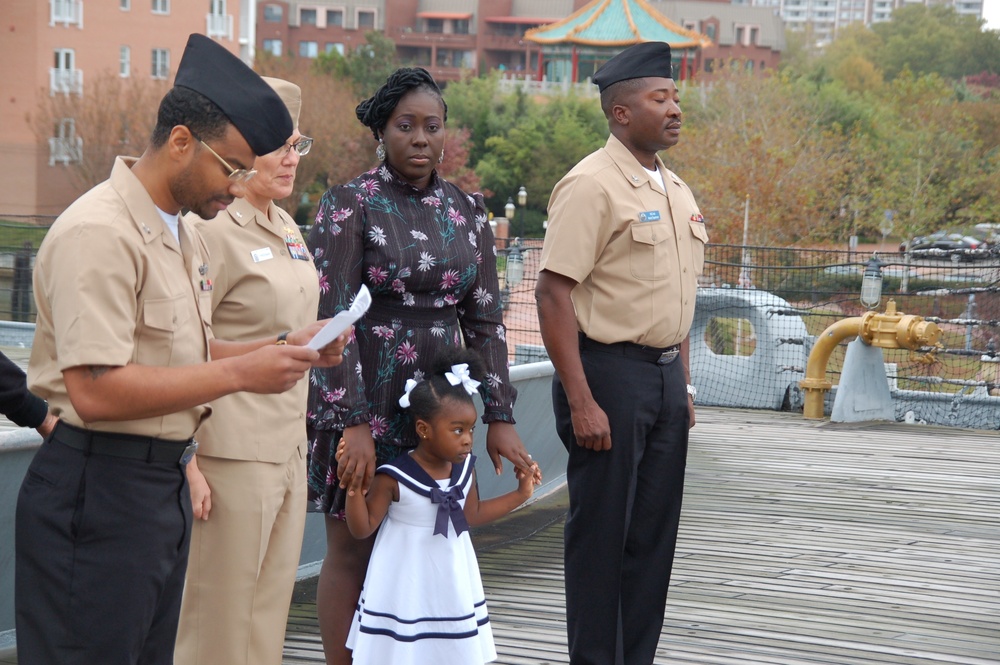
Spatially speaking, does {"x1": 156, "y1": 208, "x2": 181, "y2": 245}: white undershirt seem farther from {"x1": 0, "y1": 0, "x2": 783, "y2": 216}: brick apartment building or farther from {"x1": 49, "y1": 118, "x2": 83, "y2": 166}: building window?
{"x1": 49, "y1": 118, "x2": 83, "y2": 166}: building window

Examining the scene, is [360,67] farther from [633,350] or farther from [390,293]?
[390,293]

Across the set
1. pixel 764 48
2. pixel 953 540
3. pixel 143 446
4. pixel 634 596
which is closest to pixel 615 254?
pixel 634 596

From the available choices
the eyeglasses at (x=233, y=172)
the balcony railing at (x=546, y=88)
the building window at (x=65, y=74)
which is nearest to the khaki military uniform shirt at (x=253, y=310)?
the eyeglasses at (x=233, y=172)

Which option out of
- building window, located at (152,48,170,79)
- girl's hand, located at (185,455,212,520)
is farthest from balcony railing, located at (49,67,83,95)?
girl's hand, located at (185,455,212,520)

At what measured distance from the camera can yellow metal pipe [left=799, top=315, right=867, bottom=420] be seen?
909 centimetres

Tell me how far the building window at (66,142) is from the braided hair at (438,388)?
38587 mm

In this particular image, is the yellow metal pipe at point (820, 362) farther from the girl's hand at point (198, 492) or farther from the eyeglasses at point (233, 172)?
the eyeglasses at point (233, 172)

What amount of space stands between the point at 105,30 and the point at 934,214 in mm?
28586

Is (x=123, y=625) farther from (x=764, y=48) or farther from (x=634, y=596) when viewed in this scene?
(x=764, y=48)

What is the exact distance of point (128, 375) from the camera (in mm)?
2045

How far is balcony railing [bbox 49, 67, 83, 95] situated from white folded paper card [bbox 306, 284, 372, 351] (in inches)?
Result: 1634

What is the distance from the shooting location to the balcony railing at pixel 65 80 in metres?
41.2

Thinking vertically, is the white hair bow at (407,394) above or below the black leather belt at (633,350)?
below

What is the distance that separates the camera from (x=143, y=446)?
2.18 meters
